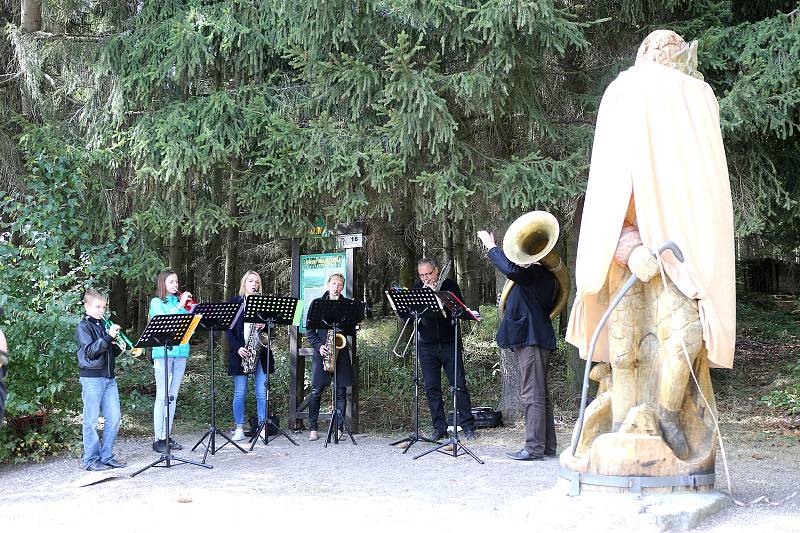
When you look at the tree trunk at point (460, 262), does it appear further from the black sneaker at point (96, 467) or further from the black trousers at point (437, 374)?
the black sneaker at point (96, 467)

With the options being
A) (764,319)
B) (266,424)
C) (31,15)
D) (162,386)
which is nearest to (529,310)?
(266,424)

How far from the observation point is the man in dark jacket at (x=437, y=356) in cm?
880

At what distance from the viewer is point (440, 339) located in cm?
881

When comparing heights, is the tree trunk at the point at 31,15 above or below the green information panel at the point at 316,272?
above

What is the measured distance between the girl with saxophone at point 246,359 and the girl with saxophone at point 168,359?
2.19 ft

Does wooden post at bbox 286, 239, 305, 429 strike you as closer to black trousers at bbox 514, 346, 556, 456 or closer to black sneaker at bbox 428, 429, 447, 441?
black sneaker at bbox 428, 429, 447, 441

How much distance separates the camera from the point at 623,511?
4.96m

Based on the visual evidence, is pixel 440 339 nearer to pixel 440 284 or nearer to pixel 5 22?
pixel 440 284

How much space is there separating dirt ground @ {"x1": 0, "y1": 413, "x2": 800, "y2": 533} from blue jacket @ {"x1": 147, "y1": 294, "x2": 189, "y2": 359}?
3.44ft

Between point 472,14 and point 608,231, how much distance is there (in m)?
3.72

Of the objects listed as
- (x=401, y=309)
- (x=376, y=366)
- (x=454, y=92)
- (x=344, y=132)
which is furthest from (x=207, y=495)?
(x=376, y=366)

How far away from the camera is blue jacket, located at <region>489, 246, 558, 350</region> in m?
7.76

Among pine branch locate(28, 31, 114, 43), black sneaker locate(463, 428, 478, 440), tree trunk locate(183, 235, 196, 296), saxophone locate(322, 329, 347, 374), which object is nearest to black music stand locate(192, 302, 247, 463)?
saxophone locate(322, 329, 347, 374)

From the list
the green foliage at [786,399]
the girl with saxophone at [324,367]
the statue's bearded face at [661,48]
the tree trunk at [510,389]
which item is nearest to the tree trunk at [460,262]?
the tree trunk at [510,389]
